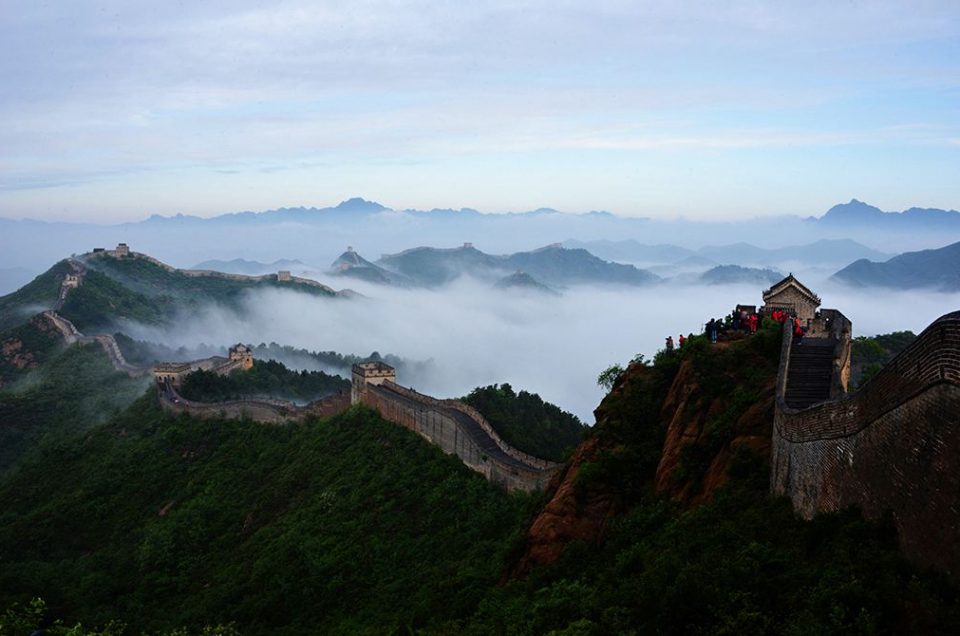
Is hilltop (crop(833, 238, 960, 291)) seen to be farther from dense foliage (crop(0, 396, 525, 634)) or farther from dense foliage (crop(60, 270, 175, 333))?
dense foliage (crop(0, 396, 525, 634))

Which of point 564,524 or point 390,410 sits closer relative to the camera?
point 564,524

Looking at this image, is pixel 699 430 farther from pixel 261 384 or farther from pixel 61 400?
pixel 61 400

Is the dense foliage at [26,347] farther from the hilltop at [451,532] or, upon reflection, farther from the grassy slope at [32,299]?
the hilltop at [451,532]

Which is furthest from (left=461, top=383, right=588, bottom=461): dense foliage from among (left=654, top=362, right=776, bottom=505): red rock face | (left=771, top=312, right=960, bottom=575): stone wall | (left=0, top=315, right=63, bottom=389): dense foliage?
(left=0, top=315, right=63, bottom=389): dense foliage

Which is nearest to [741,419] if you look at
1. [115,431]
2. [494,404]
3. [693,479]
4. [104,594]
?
[693,479]

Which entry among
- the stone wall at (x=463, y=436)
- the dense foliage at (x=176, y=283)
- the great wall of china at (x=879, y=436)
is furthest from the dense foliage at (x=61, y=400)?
the great wall of china at (x=879, y=436)

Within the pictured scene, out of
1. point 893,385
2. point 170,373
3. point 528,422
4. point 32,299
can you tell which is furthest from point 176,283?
point 893,385
